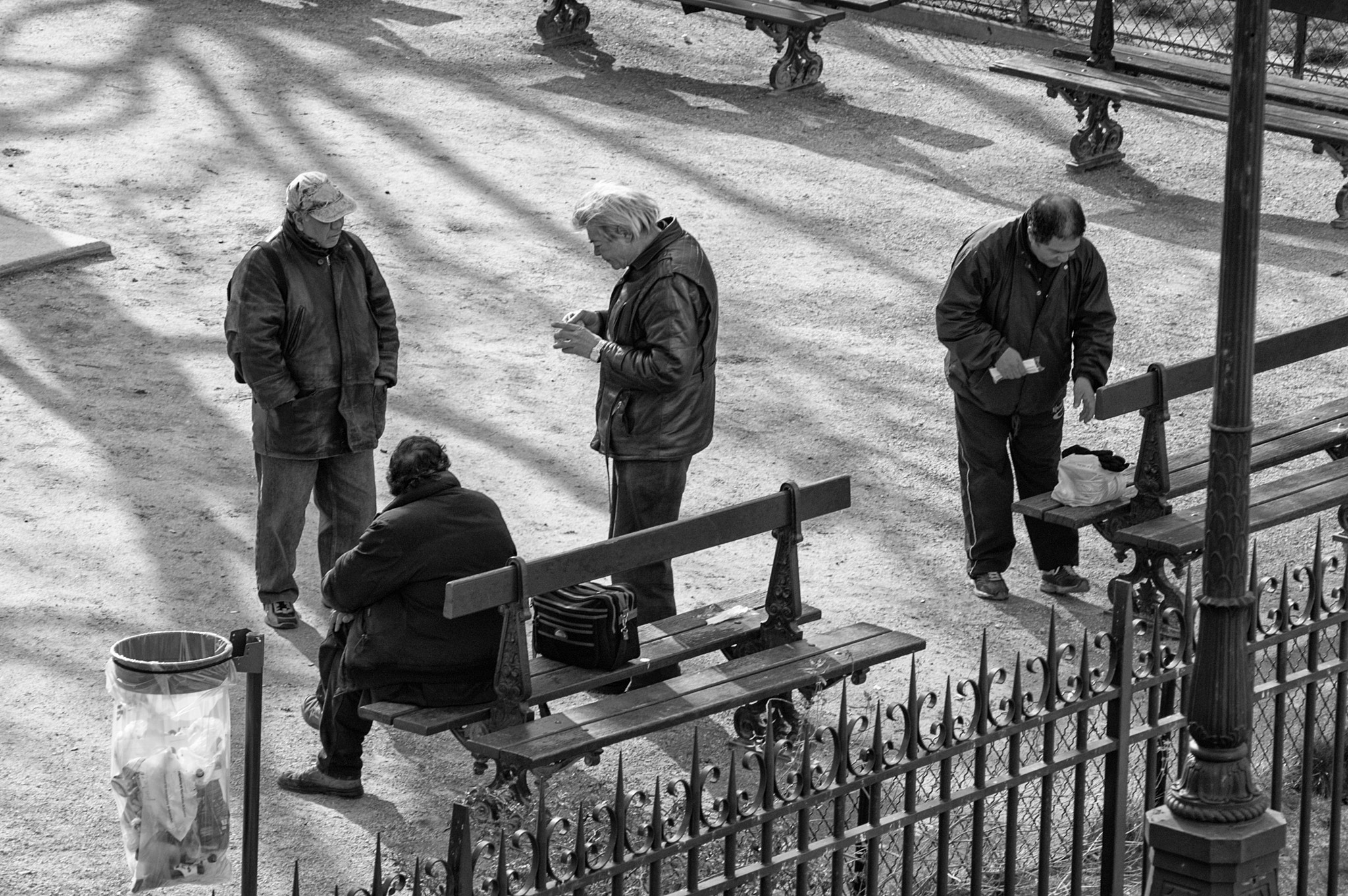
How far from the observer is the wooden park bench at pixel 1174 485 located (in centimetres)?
724

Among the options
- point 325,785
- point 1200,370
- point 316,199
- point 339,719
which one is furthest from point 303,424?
point 1200,370

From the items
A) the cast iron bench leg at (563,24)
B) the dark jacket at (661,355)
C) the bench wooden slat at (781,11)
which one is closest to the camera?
the dark jacket at (661,355)

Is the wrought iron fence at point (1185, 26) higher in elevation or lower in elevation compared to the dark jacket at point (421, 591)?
higher

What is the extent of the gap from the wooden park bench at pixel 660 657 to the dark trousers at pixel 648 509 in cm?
33

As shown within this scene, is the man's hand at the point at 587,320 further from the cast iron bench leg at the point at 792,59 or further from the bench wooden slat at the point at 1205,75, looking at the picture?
the cast iron bench leg at the point at 792,59

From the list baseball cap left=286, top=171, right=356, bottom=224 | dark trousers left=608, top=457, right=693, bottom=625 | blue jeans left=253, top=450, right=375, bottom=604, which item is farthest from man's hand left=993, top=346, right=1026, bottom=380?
baseball cap left=286, top=171, right=356, bottom=224

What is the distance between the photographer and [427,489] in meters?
5.85

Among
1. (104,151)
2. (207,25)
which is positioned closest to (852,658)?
(104,151)

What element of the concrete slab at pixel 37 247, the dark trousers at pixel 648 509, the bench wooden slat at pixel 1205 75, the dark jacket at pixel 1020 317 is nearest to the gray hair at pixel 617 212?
the dark trousers at pixel 648 509

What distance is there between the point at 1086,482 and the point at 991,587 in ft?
1.96

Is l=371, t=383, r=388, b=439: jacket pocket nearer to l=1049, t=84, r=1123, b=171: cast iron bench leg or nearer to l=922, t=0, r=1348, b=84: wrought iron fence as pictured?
l=1049, t=84, r=1123, b=171: cast iron bench leg

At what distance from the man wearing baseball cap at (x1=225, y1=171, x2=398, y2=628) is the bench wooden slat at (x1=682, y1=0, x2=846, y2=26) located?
7220 millimetres

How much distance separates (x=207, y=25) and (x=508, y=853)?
35.9ft

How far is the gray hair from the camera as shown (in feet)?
21.4
